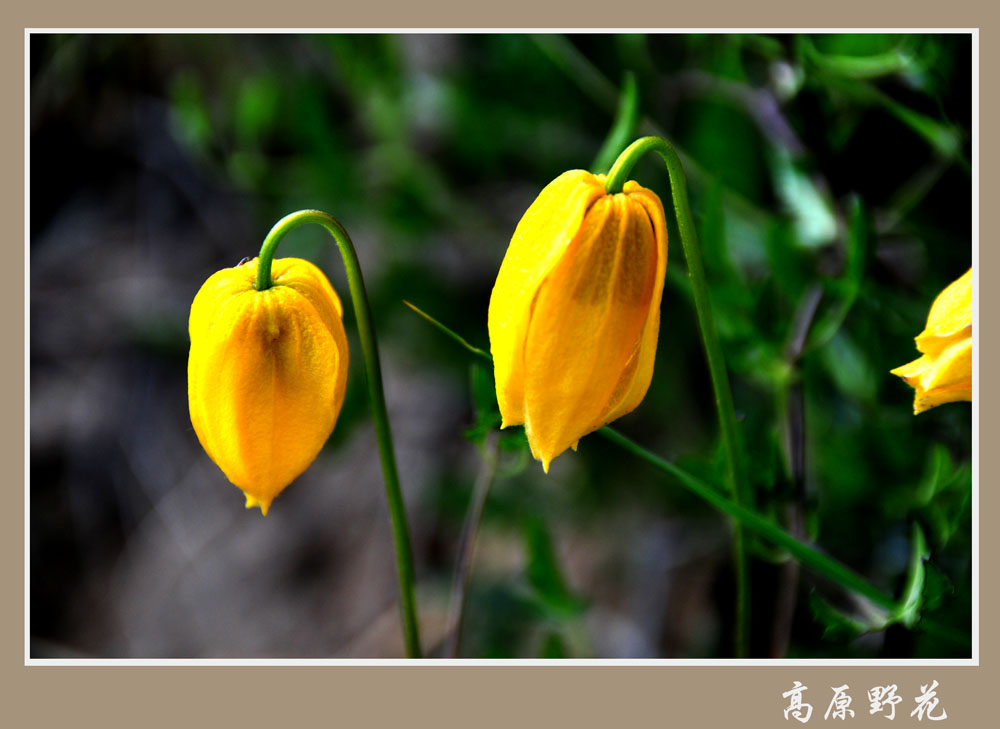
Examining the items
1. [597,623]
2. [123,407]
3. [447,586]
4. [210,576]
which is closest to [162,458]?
[123,407]

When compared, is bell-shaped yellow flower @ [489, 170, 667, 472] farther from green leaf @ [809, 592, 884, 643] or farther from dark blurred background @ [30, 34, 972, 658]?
green leaf @ [809, 592, 884, 643]

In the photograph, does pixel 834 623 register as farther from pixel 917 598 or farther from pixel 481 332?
pixel 481 332

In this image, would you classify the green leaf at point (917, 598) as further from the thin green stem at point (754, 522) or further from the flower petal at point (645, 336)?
the flower petal at point (645, 336)

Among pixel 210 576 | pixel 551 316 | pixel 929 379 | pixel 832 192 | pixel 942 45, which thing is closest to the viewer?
pixel 551 316

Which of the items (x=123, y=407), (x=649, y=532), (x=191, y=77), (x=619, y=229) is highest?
(x=191, y=77)

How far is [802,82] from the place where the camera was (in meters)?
1.21

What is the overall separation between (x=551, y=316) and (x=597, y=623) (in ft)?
4.87

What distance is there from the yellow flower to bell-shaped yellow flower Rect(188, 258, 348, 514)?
555mm

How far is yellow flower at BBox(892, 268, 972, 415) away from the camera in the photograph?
0.89 metres

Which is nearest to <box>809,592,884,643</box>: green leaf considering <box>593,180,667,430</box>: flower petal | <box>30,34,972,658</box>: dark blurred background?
<box>30,34,972,658</box>: dark blurred background

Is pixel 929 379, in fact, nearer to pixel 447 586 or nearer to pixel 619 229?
pixel 619 229

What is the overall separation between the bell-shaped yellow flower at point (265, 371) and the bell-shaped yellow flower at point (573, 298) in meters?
0.19

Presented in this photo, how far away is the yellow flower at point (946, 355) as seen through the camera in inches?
35.2

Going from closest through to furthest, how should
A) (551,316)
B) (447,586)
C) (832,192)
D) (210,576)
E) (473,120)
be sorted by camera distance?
(551,316)
(832,192)
(473,120)
(447,586)
(210,576)
